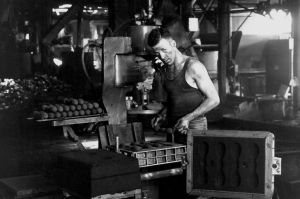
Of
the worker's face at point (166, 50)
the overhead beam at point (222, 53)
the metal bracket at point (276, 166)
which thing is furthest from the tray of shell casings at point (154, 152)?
the overhead beam at point (222, 53)

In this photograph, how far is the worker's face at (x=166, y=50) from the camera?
147 inches

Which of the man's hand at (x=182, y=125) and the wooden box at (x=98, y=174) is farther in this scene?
the man's hand at (x=182, y=125)

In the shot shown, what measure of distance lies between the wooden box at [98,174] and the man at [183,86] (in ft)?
2.01

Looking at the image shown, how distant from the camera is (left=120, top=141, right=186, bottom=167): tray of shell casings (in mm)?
3547

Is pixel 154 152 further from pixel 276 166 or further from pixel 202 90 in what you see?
→ pixel 276 166

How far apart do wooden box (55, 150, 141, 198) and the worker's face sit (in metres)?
0.91

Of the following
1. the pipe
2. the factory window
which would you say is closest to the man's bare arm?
the pipe

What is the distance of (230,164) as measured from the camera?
110 inches

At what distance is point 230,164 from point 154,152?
36.7 inches

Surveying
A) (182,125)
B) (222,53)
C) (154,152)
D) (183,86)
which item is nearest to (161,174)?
(154,152)

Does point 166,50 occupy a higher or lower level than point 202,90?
higher

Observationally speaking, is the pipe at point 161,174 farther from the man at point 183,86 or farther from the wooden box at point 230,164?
the wooden box at point 230,164

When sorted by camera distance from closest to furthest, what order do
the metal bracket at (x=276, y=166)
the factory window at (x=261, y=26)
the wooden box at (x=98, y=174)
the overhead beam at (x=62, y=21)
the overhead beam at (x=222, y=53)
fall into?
1. the metal bracket at (x=276, y=166)
2. the wooden box at (x=98, y=174)
3. the overhead beam at (x=62, y=21)
4. the overhead beam at (x=222, y=53)
5. the factory window at (x=261, y=26)

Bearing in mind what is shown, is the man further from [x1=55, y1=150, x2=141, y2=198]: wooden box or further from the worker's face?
[x1=55, y1=150, x2=141, y2=198]: wooden box
